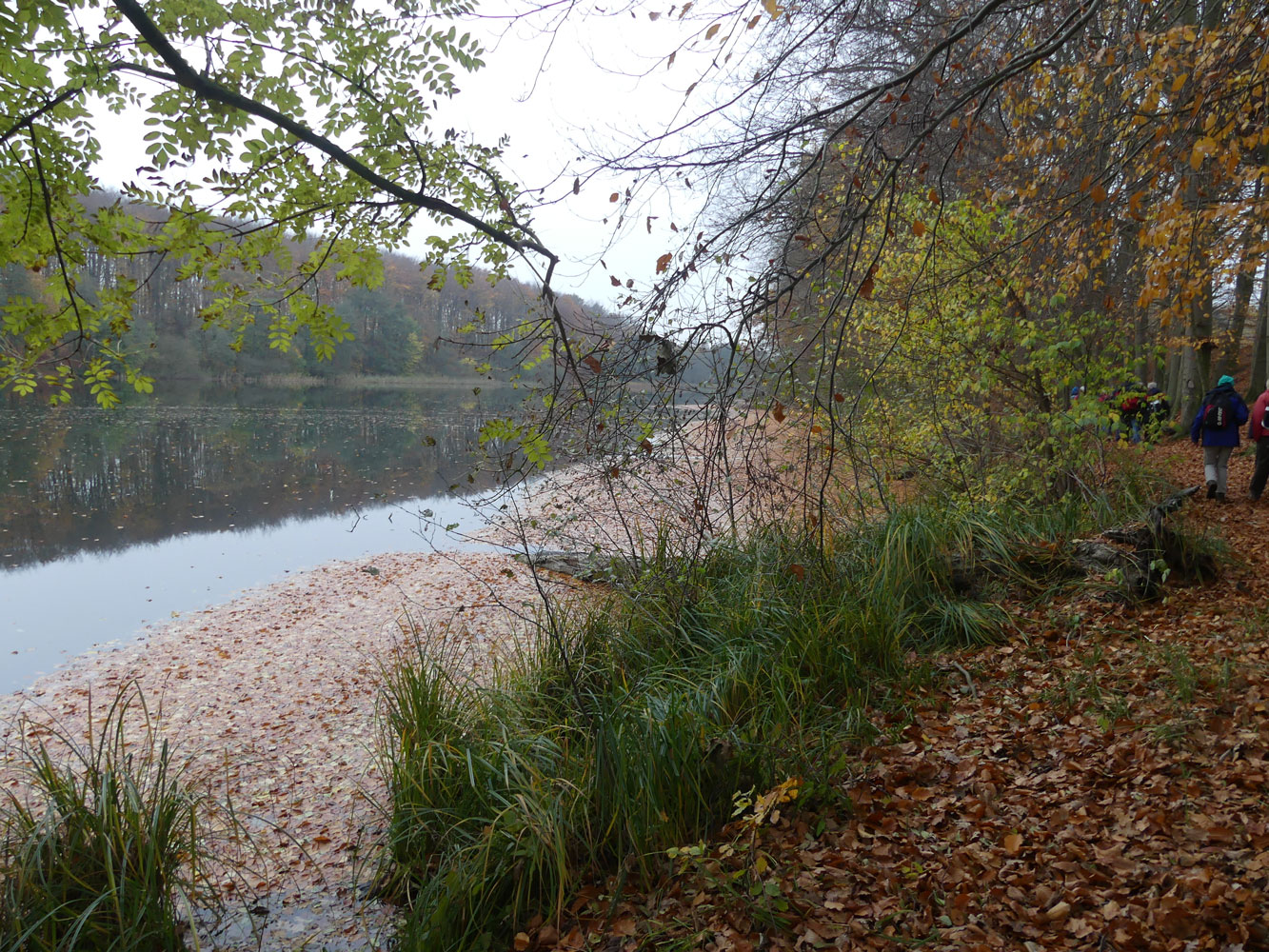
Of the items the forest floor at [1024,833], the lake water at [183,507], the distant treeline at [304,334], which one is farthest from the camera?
the distant treeline at [304,334]

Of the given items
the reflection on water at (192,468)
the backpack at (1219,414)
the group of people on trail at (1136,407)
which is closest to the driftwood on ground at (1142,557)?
the group of people on trail at (1136,407)

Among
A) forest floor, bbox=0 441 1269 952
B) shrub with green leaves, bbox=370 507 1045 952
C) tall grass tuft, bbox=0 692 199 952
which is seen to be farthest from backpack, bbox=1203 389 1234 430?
tall grass tuft, bbox=0 692 199 952

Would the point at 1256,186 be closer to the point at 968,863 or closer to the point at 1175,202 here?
the point at 1175,202

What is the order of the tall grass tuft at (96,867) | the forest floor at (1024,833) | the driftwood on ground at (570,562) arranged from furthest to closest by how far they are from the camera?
the driftwood on ground at (570,562), the tall grass tuft at (96,867), the forest floor at (1024,833)

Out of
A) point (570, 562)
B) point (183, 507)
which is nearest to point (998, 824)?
point (570, 562)

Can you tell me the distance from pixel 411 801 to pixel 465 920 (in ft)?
2.50

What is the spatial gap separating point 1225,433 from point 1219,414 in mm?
229

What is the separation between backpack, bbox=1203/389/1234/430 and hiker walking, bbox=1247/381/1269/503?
→ 260 millimetres

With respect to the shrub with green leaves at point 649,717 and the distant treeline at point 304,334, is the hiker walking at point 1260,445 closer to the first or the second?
the shrub with green leaves at point 649,717

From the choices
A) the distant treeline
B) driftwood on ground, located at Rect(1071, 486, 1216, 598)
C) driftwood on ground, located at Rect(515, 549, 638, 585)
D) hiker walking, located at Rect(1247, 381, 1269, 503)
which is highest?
the distant treeline

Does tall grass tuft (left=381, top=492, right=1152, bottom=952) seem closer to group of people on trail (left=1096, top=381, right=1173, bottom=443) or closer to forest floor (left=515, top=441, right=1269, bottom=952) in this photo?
forest floor (left=515, top=441, right=1269, bottom=952)

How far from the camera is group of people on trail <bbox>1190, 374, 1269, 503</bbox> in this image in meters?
8.77

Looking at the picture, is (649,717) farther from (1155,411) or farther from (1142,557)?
(1155,411)

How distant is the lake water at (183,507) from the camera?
420 inches
